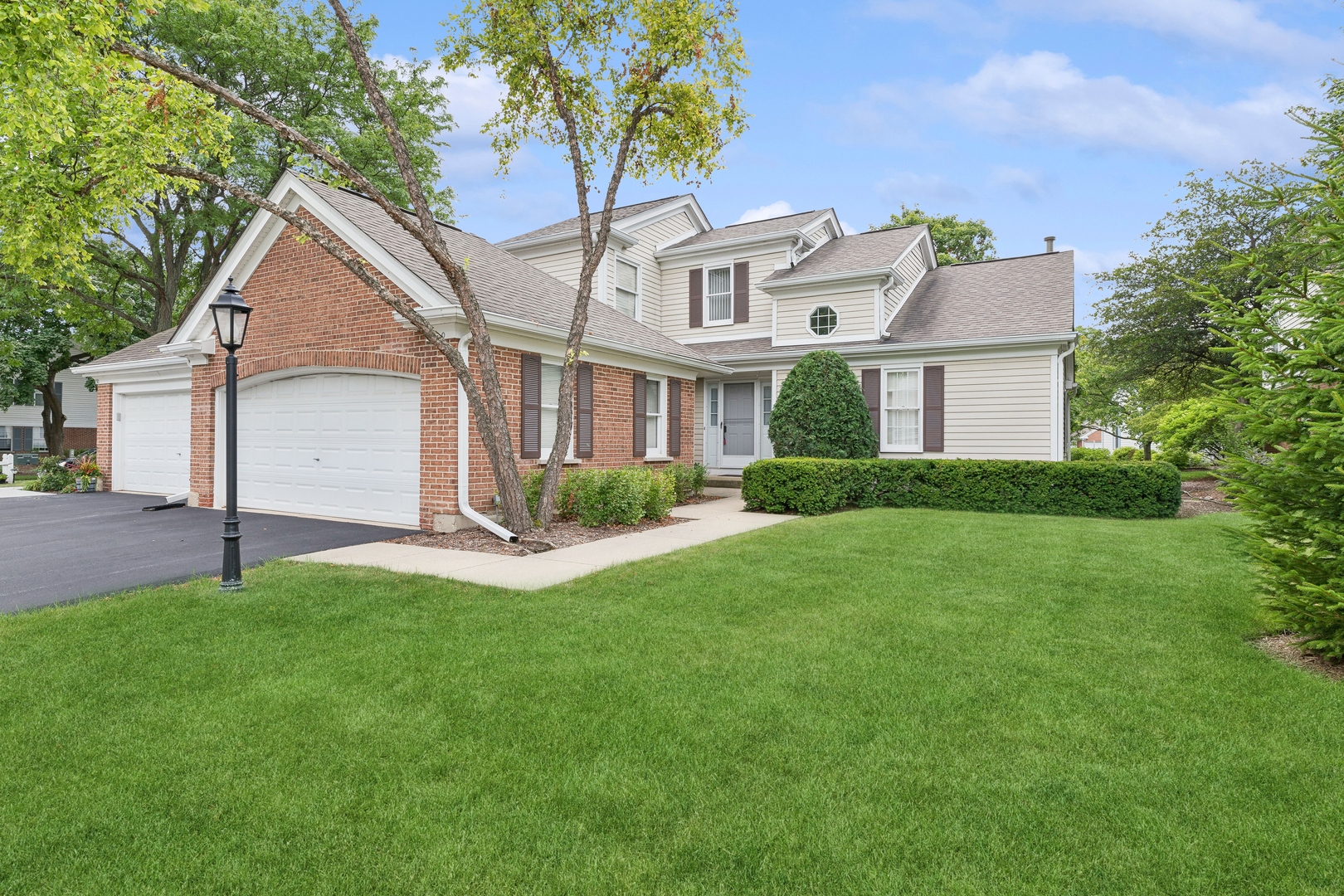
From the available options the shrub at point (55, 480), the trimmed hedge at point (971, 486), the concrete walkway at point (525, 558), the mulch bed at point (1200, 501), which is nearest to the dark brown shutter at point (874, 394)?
the trimmed hedge at point (971, 486)

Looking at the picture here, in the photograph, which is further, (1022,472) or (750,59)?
(1022,472)

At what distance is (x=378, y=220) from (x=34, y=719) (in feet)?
33.6

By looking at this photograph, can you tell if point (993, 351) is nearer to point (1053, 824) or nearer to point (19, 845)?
point (1053, 824)

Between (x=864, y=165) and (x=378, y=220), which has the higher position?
(x=864, y=165)

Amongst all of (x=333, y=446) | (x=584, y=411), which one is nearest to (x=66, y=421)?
(x=333, y=446)

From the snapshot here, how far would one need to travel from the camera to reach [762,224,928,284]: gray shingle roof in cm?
1616

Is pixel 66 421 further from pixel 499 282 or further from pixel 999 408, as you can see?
pixel 999 408

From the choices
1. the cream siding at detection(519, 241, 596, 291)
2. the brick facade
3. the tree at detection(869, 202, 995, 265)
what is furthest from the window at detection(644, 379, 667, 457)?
the tree at detection(869, 202, 995, 265)

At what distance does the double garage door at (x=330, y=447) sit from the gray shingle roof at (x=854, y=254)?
30.7ft

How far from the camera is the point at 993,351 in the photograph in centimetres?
1423

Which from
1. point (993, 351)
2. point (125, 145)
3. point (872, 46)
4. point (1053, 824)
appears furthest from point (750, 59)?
point (1053, 824)

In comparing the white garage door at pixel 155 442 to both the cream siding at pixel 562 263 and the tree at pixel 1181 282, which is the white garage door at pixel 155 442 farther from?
the tree at pixel 1181 282

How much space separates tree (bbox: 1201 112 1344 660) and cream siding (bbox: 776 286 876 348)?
34.8ft

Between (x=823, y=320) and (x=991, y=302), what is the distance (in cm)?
380
